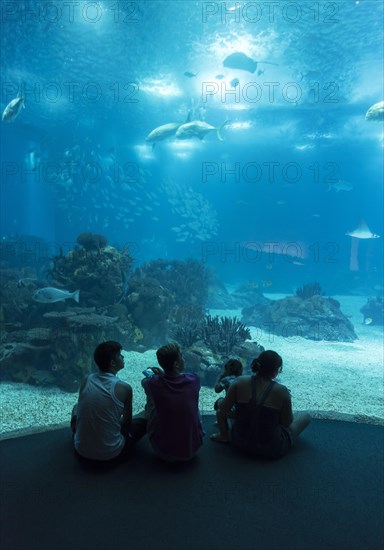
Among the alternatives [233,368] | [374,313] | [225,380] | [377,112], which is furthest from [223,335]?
[374,313]

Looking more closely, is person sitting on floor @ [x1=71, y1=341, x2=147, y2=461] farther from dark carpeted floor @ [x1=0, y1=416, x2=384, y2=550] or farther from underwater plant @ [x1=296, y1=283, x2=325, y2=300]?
underwater plant @ [x1=296, y1=283, x2=325, y2=300]

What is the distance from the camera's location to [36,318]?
778 cm

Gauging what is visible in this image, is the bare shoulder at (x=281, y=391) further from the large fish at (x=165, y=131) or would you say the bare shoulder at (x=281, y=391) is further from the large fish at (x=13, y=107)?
the large fish at (x=165, y=131)

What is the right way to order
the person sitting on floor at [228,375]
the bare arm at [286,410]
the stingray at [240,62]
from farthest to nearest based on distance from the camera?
1. the stingray at [240,62]
2. the person sitting on floor at [228,375]
3. the bare arm at [286,410]

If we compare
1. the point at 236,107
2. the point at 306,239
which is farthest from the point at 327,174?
the point at 236,107

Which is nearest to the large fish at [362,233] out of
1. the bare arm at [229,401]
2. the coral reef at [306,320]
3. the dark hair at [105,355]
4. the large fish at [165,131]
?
the coral reef at [306,320]

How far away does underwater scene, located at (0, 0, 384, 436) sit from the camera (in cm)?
703

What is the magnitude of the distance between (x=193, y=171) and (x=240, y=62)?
25.2m

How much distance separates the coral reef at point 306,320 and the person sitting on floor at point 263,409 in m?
8.25

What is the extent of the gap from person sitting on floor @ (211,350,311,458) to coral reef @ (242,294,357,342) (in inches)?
325

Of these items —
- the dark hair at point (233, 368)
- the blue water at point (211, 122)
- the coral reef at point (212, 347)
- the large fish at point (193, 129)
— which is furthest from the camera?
the large fish at point (193, 129)

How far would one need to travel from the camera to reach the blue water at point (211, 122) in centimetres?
1340

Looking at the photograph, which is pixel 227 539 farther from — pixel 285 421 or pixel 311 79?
pixel 311 79

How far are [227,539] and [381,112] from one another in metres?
14.0
